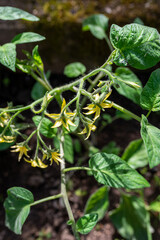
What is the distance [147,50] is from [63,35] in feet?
2.39

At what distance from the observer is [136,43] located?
50cm

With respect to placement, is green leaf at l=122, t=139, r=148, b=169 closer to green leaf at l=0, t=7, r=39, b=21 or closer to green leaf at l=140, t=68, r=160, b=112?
green leaf at l=140, t=68, r=160, b=112

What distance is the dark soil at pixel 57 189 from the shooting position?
1.04 m

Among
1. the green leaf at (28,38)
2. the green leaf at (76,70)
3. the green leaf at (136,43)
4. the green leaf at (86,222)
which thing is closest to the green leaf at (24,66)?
the green leaf at (28,38)

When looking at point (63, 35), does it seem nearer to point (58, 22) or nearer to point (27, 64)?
point (58, 22)

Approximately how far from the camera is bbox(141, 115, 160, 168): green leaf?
448 mm

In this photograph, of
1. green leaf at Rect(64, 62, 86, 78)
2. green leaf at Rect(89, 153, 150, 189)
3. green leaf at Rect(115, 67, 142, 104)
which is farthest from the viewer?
green leaf at Rect(64, 62, 86, 78)

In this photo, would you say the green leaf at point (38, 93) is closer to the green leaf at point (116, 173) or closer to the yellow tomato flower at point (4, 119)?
the yellow tomato flower at point (4, 119)

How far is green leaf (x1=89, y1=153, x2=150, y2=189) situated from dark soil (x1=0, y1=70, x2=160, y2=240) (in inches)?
21.9

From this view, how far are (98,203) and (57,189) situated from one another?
34 cm

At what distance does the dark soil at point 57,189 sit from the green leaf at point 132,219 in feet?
0.26

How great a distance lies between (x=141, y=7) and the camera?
3.46 feet

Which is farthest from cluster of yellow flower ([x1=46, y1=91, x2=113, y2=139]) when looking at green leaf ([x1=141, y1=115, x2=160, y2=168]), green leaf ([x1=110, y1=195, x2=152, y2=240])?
green leaf ([x1=110, y1=195, x2=152, y2=240])

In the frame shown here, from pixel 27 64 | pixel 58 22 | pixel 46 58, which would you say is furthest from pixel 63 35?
pixel 27 64
